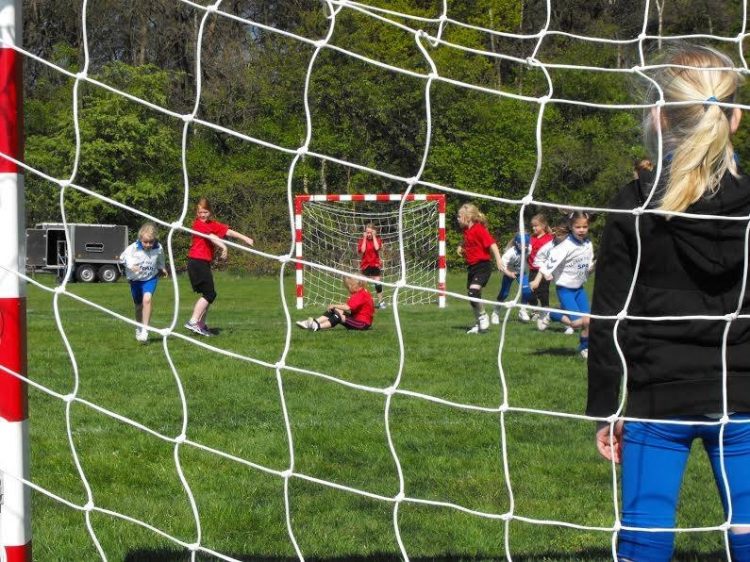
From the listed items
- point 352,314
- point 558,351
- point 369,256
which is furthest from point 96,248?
point 558,351

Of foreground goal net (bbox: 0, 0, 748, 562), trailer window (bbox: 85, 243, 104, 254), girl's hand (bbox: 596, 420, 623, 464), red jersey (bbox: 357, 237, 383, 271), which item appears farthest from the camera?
trailer window (bbox: 85, 243, 104, 254)

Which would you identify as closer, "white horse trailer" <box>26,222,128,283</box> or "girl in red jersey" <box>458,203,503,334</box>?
"girl in red jersey" <box>458,203,503,334</box>

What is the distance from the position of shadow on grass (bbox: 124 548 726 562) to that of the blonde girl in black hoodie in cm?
131

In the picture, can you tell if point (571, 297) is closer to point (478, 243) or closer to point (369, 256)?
point (478, 243)

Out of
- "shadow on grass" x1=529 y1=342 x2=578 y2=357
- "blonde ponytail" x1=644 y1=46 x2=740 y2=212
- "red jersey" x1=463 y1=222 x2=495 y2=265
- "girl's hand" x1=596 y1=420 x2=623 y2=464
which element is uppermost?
"blonde ponytail" x1=644 y1=46 x2=740 y2=212

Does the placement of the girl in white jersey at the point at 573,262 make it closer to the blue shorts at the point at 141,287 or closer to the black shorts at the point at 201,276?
Result: the black shorts at the point at 201,276

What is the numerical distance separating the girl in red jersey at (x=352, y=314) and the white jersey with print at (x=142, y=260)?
69.9 inches

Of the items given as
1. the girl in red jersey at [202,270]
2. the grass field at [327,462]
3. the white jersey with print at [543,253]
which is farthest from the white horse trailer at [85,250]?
the grass field at [327,462]

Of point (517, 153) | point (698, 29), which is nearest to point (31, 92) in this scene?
point (517, 153)

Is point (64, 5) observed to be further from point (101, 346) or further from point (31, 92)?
point (101, 346)

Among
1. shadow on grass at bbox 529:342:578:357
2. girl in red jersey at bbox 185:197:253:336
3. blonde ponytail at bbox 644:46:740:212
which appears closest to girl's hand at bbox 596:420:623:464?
blonde ponytail at bbox 644:46:740:212

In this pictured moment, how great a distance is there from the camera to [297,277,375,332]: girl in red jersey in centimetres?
1237

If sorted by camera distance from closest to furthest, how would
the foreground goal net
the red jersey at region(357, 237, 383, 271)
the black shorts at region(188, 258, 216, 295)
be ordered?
the foreground goal net < the black shorts at region(188, 258, 216, 295) < the red jersey at region(357, 237, 383, 271)

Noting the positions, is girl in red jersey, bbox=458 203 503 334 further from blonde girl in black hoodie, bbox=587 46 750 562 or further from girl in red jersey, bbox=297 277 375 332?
blonde girl in black hoodie, bbox=587 46 750 562
